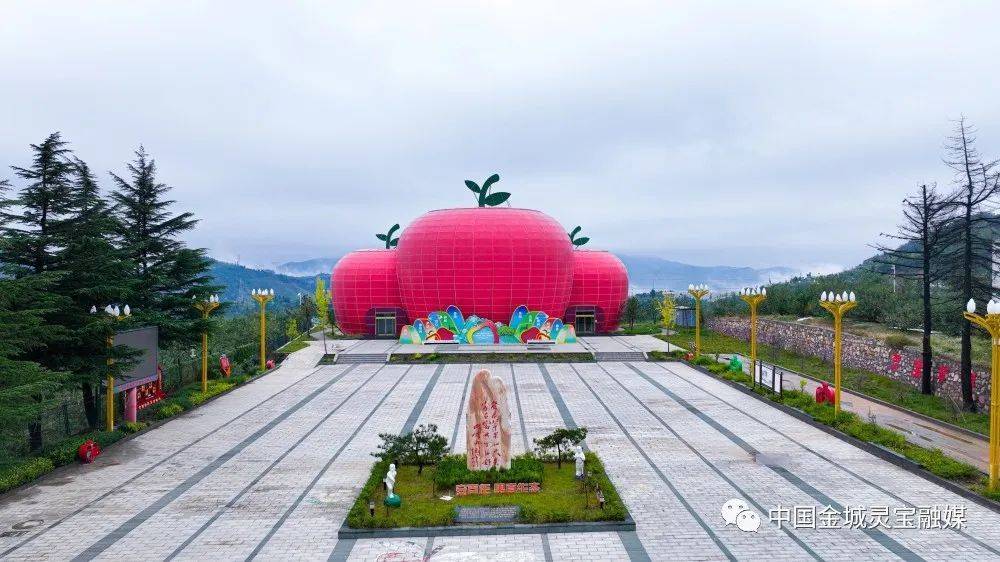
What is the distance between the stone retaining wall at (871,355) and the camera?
19.0 meters

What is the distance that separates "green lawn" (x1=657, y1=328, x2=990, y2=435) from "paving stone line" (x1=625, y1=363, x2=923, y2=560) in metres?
6.41

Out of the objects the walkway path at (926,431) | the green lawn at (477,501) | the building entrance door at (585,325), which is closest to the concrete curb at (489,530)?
the green lawn at (477,501)

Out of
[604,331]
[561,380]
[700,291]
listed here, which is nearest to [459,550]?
[561,380]

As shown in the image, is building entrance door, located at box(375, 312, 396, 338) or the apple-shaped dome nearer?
the apple-shaped dome

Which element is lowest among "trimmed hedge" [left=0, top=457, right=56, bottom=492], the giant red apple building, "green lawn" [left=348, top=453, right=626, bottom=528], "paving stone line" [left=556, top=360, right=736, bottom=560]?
"paving stone line" [left=556, top=360, right=736, bottom=560]

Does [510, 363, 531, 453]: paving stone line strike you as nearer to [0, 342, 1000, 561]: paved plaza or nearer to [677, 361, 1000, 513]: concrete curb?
[0, 342, 1000, 561]: paved plaza

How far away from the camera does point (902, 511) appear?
1073cm

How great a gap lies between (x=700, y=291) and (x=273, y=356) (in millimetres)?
21453

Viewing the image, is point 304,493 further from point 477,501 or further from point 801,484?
point 801,484

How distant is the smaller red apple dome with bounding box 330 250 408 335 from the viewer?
123ft

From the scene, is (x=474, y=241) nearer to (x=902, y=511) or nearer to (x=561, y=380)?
(x=561, y=380)

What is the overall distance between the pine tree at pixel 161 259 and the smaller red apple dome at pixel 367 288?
16.2m

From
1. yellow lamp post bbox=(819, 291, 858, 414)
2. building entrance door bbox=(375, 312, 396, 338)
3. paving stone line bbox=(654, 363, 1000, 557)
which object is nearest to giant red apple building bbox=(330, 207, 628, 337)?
building entrance door bbox=(375, 312, 396, 338)

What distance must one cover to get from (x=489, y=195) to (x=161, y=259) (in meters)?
19.9
